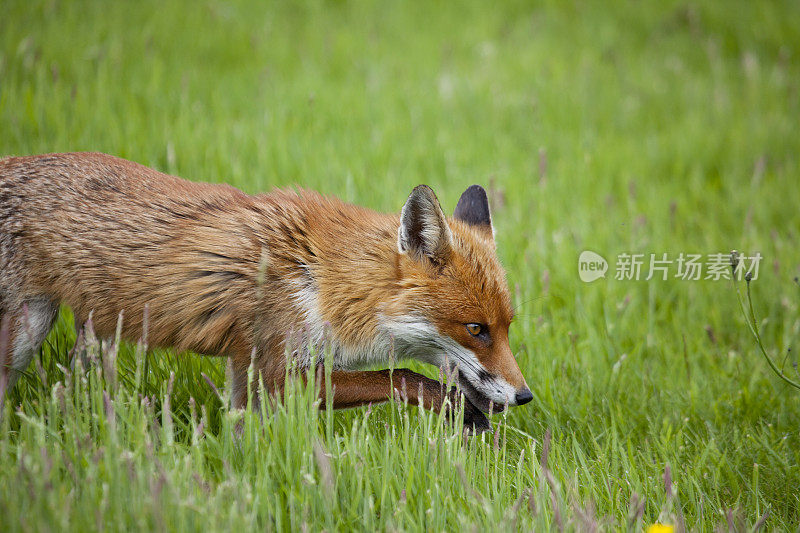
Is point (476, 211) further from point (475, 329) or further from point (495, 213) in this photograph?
point (495, 213)

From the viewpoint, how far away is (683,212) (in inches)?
316

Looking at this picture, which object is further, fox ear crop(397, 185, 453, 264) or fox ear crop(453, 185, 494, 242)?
fox ear crop(453, 185, 494, 242)

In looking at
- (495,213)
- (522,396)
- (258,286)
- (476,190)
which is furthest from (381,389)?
(495,213)

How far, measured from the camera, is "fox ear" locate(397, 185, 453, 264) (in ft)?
13.2

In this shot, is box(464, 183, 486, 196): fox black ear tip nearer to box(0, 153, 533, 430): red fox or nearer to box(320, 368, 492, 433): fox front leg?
box(0, 153, 533, 430): red fox

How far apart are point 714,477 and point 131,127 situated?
19.5ft

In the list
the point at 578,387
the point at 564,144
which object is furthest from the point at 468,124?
the point at 578,387

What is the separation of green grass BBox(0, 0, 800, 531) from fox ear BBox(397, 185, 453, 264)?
1029 millimetres

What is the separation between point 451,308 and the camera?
13.3 feet

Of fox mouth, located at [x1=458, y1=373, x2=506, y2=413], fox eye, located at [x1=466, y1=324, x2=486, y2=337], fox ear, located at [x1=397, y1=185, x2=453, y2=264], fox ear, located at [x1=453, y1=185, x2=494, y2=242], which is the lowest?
fox mouth, located at [x1=458, y1=373, x2=506, y2=413]

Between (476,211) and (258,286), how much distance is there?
173 cm

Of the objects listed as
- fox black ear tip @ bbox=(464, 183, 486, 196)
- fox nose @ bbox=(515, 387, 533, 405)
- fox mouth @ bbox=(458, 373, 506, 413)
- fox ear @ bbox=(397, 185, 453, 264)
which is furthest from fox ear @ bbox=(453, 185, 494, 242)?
fox nose @ bbox=(515, 387, 533, 405)

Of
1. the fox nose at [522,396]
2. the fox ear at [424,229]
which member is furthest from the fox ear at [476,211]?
the fox nose at [522,396]

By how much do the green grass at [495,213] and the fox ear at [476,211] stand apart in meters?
0.95
